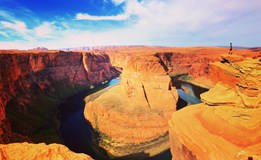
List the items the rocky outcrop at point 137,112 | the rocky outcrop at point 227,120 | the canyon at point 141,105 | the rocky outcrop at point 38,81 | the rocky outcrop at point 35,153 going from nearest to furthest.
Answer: the rocky outcrop at point 35,153, the rocky outcrop at point 227,120, the canyon at point 141,105, the rocky outcrop at point 137,112, the rocky outcrop at point 38,81

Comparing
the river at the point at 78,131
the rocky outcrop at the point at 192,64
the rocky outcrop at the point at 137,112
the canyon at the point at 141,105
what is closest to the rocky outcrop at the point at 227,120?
the canyon at the point at 141,105

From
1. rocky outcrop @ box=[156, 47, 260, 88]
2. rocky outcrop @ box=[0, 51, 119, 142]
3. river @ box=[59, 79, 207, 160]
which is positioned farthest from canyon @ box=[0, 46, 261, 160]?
river @ box=[59, 79, 207, 160]

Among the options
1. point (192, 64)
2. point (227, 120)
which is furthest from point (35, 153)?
point (192, 64)

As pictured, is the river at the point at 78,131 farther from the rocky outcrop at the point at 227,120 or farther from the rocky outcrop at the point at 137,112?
the rocky outcrop at the point at 227,120

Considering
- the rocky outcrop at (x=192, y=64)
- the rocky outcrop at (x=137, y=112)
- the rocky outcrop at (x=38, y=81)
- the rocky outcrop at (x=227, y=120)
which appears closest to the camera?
the rocky outcrop at (x=227, y=120)

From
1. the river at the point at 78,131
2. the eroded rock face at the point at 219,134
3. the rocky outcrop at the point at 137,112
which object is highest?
the eroded rock face at the point at 219,134

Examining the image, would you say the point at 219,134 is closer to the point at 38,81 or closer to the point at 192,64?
the point at 38,81
